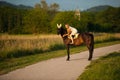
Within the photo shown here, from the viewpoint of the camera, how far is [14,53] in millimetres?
18562

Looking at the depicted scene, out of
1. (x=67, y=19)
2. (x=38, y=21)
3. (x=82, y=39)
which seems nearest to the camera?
(x=82, y=39)

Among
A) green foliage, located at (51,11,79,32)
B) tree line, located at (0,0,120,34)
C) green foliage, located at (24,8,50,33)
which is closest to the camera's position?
green foliage, located at (51,11,79,32)

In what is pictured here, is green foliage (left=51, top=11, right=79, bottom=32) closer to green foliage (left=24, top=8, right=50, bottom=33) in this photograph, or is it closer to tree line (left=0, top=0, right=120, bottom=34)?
tree line (left=0, top=0, right=120, bottom=34)

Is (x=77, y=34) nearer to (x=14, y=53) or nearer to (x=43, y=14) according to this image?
(x=14, y=53)

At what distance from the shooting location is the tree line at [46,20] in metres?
49.2

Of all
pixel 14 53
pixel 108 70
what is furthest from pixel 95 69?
pixel 14 53

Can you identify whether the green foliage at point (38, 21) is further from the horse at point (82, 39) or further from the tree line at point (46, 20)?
the horse at point (82, 39)

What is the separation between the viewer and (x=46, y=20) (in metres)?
55.5

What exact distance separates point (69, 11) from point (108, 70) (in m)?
38.5

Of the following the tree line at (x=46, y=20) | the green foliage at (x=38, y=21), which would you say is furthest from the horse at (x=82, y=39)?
the green foliage at (x=38, y=21)

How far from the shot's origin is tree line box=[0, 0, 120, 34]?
4922cm

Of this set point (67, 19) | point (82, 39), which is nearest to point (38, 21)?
point (67, 19)

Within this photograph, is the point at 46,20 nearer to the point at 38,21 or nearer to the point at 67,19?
the point at 38,21

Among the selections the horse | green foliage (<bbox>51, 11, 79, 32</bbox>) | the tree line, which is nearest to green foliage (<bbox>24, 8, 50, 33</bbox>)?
the tree line
